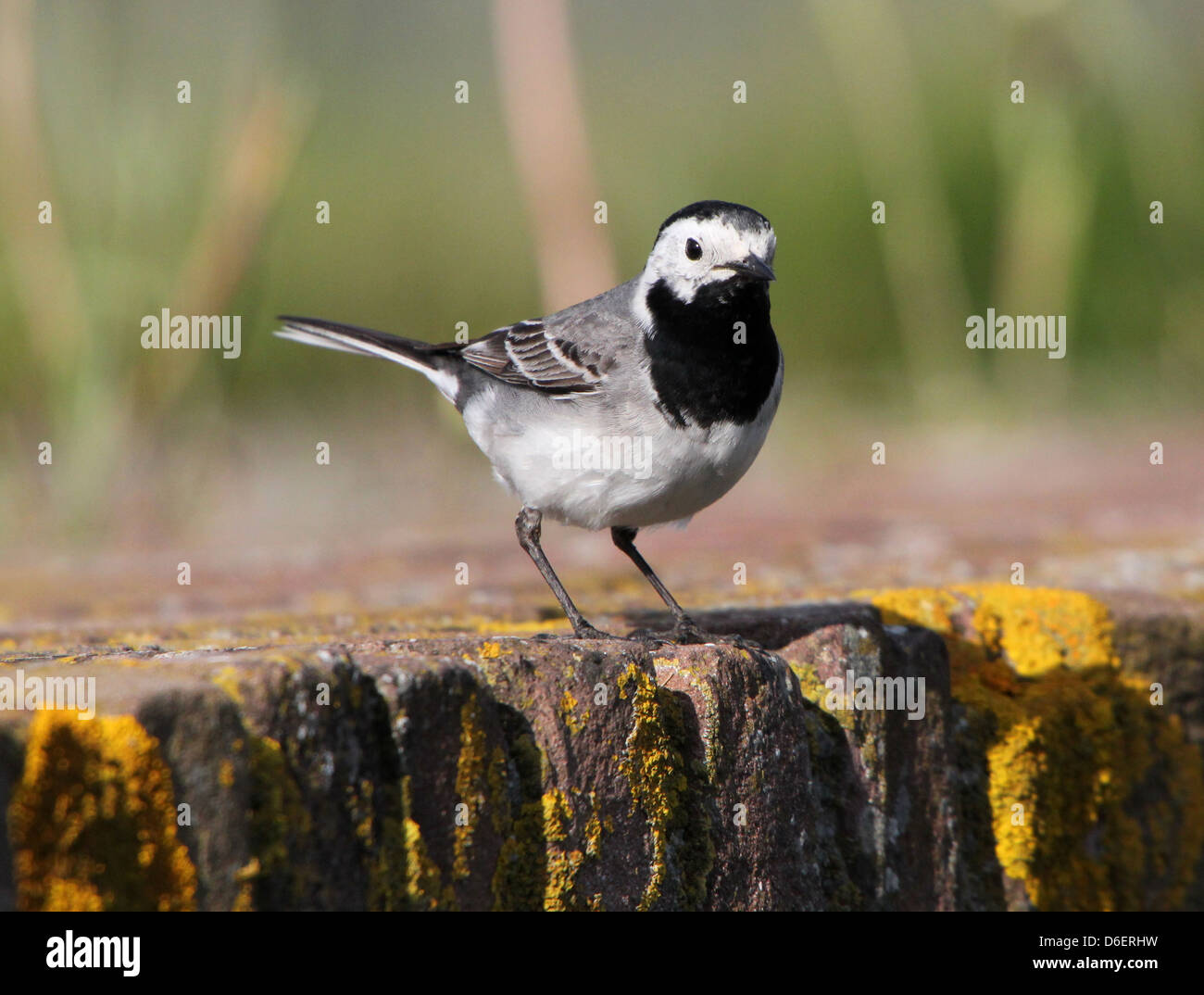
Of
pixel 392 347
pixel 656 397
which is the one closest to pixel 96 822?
pixel 656 397

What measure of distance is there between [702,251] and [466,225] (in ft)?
16.3

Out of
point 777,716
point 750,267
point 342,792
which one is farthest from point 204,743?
point 750,267

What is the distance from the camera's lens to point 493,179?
31.6ft

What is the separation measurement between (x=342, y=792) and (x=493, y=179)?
7.88 metres

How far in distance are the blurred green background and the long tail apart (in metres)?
1.54

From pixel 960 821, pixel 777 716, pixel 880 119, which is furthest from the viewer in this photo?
pixel 880 119

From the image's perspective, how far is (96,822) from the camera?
1.92m

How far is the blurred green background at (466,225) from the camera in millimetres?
6539

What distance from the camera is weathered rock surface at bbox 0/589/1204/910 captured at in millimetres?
1971

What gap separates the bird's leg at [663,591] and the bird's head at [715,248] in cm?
77

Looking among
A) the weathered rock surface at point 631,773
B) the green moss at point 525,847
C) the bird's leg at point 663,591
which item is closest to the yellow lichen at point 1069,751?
the weathered rock surface at point 631,773

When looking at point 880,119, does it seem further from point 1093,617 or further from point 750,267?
point 1093,617

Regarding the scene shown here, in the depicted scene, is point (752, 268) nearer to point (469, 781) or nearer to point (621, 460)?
point (621, 460)

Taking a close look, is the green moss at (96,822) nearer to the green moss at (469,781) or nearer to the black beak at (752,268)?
the green moss at (469,781)
